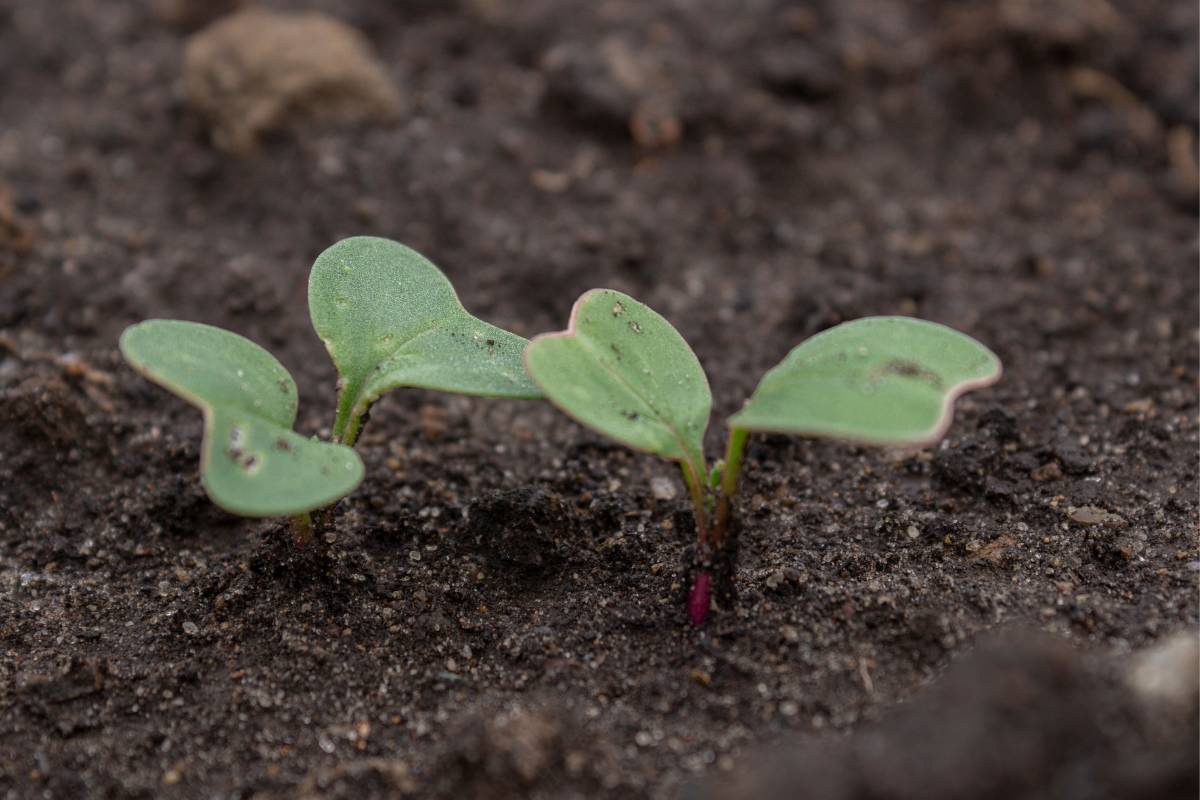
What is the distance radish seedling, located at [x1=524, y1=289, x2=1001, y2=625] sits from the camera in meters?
1.32

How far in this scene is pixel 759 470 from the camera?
2.03 metres

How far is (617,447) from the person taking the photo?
6.98ft

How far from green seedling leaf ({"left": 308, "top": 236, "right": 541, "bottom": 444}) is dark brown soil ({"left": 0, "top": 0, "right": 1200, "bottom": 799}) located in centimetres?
30

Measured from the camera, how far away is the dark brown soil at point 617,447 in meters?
1.48

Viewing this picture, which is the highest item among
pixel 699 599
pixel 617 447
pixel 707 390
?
pixel 707 390

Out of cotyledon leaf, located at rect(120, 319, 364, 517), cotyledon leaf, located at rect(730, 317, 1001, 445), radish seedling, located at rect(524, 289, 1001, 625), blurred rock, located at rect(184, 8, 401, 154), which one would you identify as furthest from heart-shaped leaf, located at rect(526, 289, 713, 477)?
blurred rock, located at rect(184, 8, 401, 154)

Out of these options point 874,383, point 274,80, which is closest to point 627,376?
point 874,383

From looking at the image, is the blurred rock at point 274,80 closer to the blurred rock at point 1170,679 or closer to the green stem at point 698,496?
the green stem at point 698,496

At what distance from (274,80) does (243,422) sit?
1559mm

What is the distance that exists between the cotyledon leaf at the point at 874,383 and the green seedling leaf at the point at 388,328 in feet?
1.17

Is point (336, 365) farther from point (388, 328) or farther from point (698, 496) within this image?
point (698, 496)

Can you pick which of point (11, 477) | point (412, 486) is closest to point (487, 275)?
point (412, 486)

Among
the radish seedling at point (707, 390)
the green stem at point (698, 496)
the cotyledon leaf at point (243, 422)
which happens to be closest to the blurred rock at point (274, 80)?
the cotyledon leaf at point (243, 422)

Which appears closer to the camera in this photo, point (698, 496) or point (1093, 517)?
point (698, 496)
